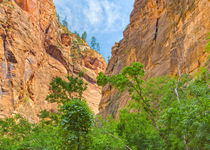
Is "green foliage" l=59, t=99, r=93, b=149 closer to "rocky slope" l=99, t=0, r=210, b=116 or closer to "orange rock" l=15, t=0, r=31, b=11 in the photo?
"rocky slope" l=99, t=0, r=210, b=116

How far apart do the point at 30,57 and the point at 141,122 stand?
3249 centimetres

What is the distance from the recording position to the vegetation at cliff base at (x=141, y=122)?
515 cm

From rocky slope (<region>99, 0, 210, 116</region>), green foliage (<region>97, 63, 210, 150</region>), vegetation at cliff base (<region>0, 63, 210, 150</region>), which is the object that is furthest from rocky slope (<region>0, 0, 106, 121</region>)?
green foliage (<region>97, 63, 210, 150</region>)

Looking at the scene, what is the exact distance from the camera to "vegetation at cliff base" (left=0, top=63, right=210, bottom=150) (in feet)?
16.9

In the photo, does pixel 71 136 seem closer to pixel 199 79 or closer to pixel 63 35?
pixel 199 79

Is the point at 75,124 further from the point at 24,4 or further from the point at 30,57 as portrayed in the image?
the point at 24,4

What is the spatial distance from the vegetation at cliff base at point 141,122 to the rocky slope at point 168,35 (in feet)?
12.1

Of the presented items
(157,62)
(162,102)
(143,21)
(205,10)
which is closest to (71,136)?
(162,102)

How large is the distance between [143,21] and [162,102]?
868 inches

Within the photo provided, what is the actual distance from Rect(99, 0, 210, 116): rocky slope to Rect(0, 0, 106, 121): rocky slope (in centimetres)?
1849

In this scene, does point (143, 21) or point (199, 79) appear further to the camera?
point (143, 21)

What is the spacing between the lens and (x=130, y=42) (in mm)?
31516

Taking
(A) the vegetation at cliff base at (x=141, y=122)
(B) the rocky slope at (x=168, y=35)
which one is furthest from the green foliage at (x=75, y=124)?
(B) the rocky slope at (x=168, y=35)

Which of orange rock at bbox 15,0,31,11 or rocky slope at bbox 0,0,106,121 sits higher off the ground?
orange rock at bbox 15,0,31,11
